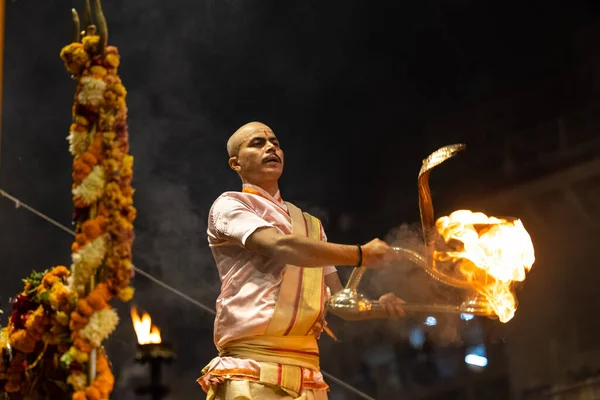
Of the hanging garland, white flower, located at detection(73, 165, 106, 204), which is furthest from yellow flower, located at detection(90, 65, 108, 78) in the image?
white flower, located at detection(73, 165, 106, 204)

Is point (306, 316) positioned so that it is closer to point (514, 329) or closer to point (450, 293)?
point (450, 293)

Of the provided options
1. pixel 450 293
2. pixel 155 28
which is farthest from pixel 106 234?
pixel 155 28

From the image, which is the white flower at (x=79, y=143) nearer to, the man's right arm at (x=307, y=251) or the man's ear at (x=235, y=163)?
the man's ear at (x=235, y=163)

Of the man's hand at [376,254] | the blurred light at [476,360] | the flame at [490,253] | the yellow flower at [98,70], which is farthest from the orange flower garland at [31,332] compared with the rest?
the blurred light at [476,360]

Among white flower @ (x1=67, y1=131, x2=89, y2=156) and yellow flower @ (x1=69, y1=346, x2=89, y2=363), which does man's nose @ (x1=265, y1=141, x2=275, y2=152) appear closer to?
white flower @ (x1=67, y1=131, x2=89, y2=156)

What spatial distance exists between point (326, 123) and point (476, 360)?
2.06 meters

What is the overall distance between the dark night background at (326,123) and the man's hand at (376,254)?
8.74 ft

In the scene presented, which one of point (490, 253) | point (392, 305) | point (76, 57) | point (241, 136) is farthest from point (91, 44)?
point (490, 253)

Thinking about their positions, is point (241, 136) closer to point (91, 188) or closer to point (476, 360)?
point (91, 188)

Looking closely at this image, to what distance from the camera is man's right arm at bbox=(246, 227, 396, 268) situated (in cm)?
329

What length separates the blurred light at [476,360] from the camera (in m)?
6.07

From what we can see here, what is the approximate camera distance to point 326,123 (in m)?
6.46

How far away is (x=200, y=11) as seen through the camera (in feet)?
21.2

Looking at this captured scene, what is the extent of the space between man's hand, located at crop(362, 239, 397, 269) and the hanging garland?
996 mm
